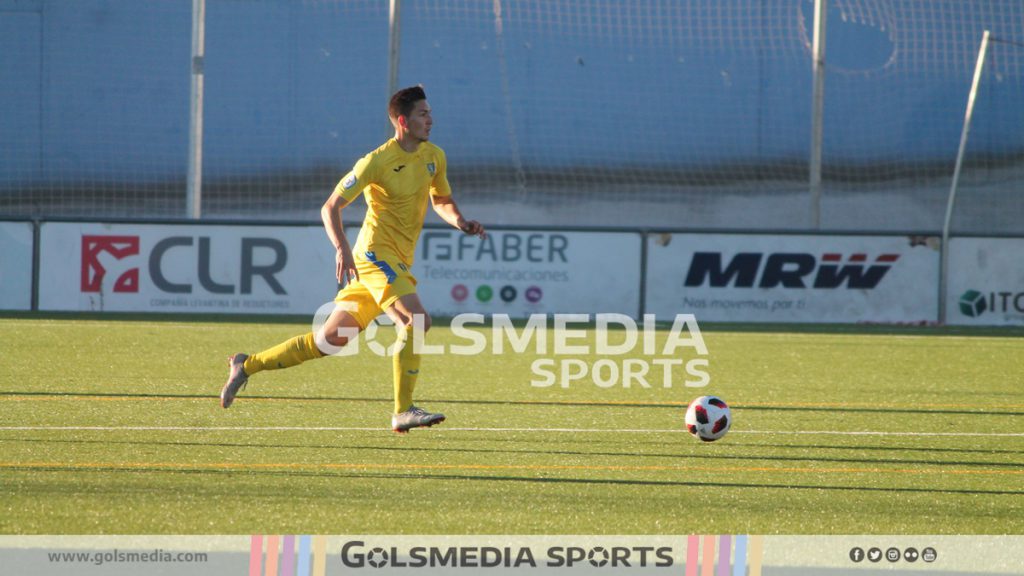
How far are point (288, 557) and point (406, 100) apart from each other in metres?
3.33

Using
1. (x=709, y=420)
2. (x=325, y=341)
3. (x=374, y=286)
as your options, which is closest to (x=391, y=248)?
(x=374, y=286)

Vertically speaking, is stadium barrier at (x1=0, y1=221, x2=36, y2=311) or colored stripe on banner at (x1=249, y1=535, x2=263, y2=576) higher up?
stadium barrier at (x1=0, y1=221, x2=36, y2=311)

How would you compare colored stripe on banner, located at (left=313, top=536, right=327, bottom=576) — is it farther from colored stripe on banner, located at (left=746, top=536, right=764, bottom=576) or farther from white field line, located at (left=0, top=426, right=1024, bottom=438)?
white field line, located at (left=0, top=426, right=1024, bottom=438)

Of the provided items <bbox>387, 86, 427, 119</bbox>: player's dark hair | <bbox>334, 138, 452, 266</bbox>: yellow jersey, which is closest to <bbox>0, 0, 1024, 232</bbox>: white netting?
<bbox>334, 138, 452, 266</bbox>: yellow jersey

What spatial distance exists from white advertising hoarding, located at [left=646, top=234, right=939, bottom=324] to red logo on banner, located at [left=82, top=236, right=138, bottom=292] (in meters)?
6.01

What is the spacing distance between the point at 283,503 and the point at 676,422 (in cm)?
311

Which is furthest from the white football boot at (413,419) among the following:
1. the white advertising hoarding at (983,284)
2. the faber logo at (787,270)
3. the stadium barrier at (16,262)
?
the white advertising hoarding at (983,284)

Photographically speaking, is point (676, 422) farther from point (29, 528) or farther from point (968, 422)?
point (29, 528)

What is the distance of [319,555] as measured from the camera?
3516mm

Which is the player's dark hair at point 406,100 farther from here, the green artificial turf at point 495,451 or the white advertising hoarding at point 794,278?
the white advertising hoarding at point 794,278

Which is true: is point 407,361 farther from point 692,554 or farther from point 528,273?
point 528,273

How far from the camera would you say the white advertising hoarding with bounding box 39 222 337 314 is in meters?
14.8

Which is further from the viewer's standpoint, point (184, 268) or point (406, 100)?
point (184, 268)

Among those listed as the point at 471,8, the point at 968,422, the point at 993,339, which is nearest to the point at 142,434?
the point at 968,422
